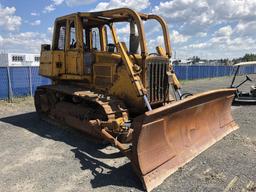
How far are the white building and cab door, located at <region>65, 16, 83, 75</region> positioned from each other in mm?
33147

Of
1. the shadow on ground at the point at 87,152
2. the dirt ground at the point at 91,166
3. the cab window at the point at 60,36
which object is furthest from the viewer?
the cab window at the point at 60,36

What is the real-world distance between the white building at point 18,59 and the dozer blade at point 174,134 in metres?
35.8

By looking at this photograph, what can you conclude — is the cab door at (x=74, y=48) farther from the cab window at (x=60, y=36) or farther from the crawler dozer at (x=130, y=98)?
the cab window at (x=60, y=36)

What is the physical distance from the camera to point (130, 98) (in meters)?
7.07

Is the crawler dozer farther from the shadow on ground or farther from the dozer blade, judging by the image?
the shadow on ground

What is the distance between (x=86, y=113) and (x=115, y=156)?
4.81 ft

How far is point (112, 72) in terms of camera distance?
744 centimetres

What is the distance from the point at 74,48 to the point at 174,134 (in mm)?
3697

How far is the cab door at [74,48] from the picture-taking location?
26.0 feet

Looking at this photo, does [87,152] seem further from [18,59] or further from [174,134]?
[18,59]

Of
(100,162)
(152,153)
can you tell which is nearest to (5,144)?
(100,162)

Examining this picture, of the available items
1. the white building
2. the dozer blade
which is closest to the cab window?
the dozer blade

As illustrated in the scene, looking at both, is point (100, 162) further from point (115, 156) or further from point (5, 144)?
point (5, 144)

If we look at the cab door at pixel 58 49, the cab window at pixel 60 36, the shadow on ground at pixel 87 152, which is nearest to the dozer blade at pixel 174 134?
the shadow on ground at pixel 87 152
